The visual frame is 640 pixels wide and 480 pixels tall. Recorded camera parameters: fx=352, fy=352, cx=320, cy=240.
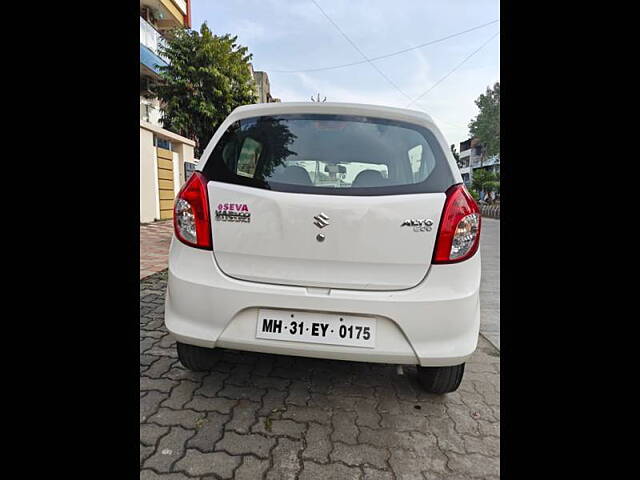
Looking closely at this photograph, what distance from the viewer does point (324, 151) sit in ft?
5.66

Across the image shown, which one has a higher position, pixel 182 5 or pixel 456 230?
pixel 182 5

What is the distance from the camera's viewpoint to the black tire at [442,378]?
1807 mm

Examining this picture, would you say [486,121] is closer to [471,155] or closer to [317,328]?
[471,155]

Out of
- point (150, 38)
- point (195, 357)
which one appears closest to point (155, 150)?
point (150, 38)

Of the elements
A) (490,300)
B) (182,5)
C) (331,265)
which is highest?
(182,5)

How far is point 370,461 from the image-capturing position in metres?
1.47

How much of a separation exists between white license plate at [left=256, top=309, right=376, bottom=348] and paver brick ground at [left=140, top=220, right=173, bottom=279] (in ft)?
11.0

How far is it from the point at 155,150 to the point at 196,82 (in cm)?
609

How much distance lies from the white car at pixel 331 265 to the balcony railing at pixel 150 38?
16267 millimetres

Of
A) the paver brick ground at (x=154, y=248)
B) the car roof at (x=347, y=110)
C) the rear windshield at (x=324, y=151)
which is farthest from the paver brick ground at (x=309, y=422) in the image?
the paver brick ground at (x=154, y=248)
